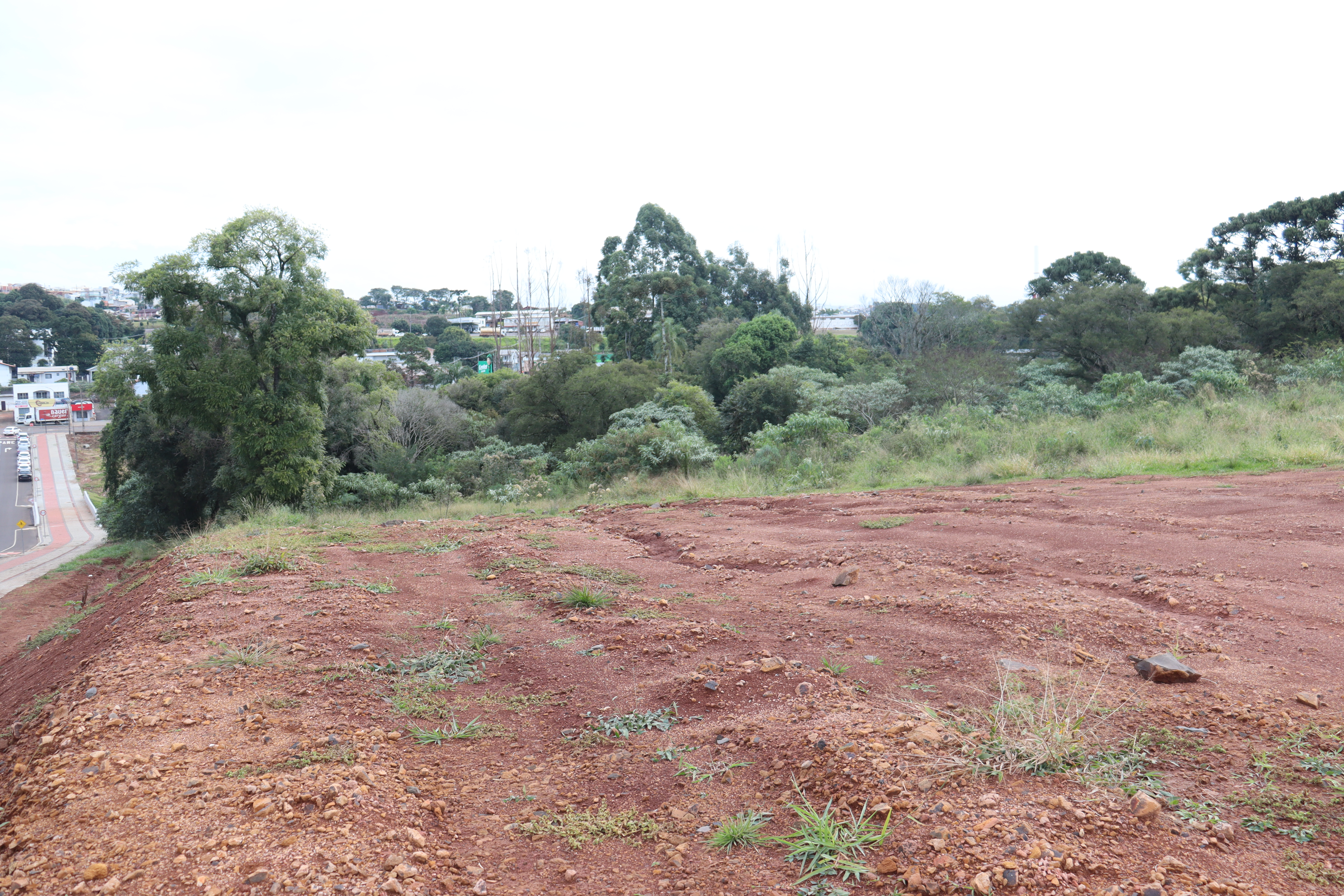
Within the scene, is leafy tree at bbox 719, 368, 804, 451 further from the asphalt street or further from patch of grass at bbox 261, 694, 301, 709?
the asphalt street

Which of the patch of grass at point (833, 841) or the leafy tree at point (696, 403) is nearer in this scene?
the patch of grass at point (833, 841)

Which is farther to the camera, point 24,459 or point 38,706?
point 24,459

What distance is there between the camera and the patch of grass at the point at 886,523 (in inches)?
302

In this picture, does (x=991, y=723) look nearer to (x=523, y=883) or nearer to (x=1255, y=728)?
(x=1255, y=728)

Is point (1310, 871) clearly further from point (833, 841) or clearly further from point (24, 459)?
point (24, 459)

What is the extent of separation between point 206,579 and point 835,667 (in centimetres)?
510

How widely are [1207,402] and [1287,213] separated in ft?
59.6

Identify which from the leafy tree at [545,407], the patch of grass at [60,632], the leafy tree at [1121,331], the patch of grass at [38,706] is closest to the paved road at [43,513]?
the patch of grass at [60,632]

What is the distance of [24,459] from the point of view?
52.7 meters

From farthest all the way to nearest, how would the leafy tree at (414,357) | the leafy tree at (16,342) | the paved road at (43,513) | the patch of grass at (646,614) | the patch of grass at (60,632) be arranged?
the leafy tree at (16,342) → the leafy tree at (414,357) → the paved road at (43,513) → the patch of grass at (60,632) → the patch of grass at (646,614)

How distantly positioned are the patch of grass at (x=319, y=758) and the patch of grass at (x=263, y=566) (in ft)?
12.9

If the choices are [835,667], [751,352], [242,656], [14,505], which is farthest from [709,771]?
[14,505]

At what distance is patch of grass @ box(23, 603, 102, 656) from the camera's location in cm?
673

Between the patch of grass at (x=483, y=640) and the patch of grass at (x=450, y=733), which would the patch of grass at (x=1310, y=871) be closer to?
the patch of grass at (x=450, y=733)
